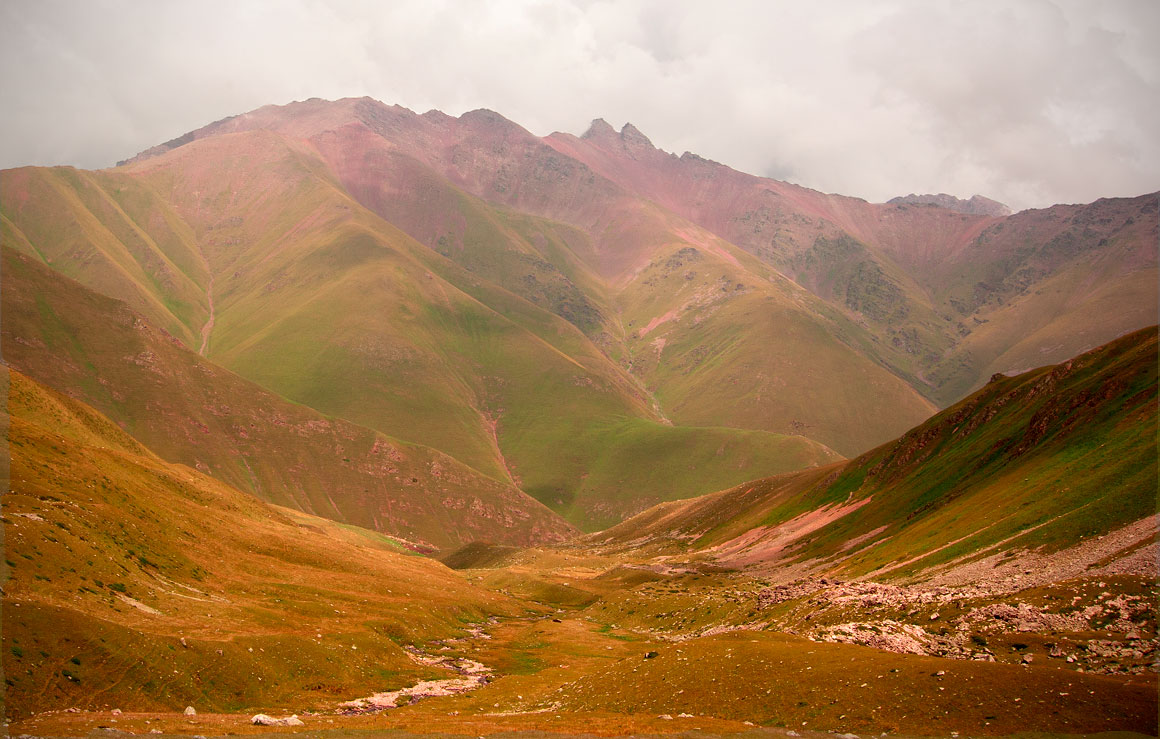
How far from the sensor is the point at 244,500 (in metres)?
116

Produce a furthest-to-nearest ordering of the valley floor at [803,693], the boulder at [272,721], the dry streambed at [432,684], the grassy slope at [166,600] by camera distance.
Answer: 1. the dry streambed at [432,684]
2. the grassy slope at [166,600]
3. the boulder at [272,721]
4. the valley floor at [803,693]

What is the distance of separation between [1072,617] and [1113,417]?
5289cm

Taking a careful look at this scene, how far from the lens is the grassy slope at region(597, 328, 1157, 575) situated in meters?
66.7

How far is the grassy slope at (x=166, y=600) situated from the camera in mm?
38375

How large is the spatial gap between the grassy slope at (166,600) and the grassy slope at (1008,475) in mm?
57200

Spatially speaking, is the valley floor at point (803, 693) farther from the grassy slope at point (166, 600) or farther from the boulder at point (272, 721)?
the grassy slope at point (166, 600)

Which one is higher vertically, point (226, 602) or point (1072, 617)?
point (226, 602)

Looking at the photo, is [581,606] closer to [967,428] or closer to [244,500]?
[244,500]

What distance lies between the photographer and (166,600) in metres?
52.7

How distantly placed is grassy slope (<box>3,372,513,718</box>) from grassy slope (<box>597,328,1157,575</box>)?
5720cm

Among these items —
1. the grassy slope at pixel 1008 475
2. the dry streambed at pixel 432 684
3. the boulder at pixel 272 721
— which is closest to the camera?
the boulder at pixel 272 721

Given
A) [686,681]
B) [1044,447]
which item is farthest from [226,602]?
[1044,447]

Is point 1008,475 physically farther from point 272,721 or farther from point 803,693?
point 272,721

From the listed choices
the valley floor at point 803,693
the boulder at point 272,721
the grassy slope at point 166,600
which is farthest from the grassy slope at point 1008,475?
the boulder at point 272,721
